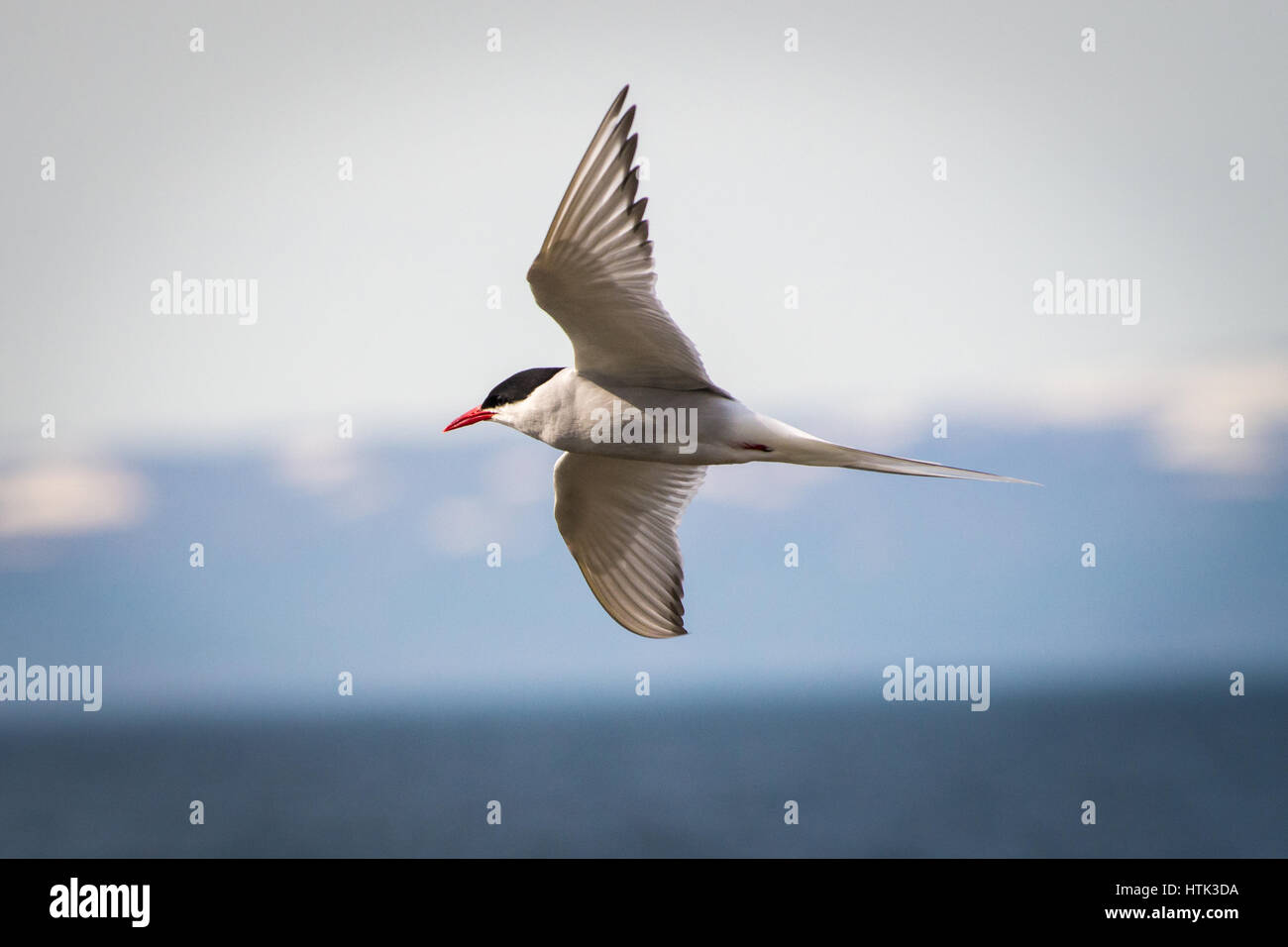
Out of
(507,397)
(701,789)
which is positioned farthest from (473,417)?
(701,789)

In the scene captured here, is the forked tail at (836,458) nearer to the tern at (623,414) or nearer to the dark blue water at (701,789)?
the tern at (623,414)

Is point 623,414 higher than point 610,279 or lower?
lower

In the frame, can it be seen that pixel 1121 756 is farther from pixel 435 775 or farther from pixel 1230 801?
pixel 435 775

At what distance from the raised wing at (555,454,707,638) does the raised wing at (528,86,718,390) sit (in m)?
0.80

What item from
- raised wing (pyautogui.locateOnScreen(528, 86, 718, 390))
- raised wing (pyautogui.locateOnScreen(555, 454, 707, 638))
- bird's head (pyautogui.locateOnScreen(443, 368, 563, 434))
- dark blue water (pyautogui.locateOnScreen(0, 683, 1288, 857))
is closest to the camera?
raised wing (pyautogui.locateOnScreen(528, 86, 718, 390))

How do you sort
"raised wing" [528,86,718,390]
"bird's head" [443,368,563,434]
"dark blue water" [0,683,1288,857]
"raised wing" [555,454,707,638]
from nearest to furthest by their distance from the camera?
"raised wing" [528,86,718,390] < "bird's head" [443,368,563,434] < "raised wing" [555,454,707,638] < "dark blue water" [0,683,1288,857]

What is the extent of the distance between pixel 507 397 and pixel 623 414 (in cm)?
43

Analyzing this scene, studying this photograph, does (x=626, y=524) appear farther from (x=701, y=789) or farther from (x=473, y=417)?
(x=701, y=789)

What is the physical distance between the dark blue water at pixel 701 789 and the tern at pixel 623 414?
68.7ft

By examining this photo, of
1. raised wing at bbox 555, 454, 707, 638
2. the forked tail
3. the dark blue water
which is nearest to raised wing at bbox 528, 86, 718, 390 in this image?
the forked tail

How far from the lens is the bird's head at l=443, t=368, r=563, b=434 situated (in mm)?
4562

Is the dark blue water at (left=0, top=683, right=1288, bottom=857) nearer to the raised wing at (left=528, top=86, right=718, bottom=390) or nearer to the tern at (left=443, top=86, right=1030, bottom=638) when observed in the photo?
the tern at (left=443, top=86, right=1030, bottom=638)

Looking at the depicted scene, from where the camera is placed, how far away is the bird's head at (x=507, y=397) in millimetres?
4562

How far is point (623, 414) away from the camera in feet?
14.8
